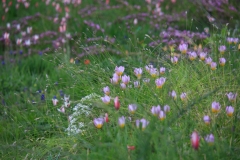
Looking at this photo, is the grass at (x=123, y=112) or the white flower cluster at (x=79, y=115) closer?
the grass at (x=123, y=112)

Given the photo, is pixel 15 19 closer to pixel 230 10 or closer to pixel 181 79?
pixel 230 10

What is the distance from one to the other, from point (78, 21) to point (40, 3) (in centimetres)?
137

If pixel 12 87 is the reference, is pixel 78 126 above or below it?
below

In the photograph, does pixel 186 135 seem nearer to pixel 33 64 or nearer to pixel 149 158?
pixel 149 158

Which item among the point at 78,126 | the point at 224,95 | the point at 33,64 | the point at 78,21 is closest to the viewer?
the point at 224,95

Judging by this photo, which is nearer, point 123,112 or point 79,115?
point 123,112

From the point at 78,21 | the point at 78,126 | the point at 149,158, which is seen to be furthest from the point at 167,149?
the point at 78,21

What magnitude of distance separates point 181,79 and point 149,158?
1053mm

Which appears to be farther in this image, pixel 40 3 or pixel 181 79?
pixel 40 3

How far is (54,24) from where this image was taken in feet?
21.5

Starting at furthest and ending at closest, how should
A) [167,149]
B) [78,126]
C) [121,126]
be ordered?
1. [78,126]
2. [121,126]
3. [167,149]

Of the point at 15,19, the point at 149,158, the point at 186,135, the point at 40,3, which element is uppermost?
the point at 40,3

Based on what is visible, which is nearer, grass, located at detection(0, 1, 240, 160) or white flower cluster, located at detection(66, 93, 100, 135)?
grass, located at detection(0, 1, 240, 160)

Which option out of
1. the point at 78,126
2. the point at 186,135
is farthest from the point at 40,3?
the point at 186,135
